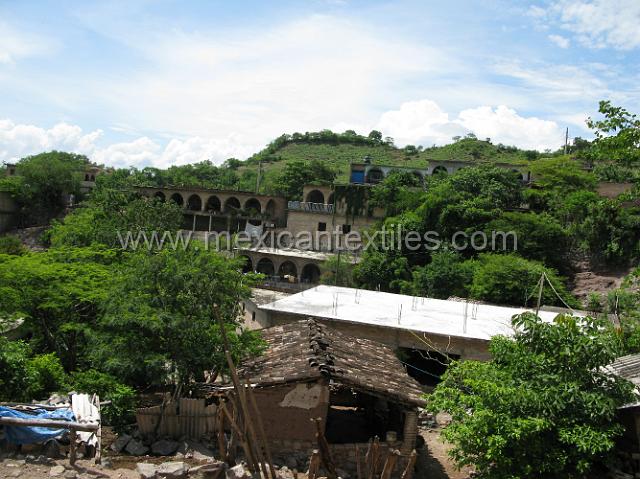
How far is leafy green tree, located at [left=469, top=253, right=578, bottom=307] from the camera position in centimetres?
2709

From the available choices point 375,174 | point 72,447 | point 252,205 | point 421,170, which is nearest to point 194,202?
point 252,205

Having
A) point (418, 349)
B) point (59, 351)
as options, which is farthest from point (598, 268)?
point (59, 351)

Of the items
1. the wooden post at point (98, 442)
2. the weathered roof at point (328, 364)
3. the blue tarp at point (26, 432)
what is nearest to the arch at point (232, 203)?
the weathered roof at point (328, 364)

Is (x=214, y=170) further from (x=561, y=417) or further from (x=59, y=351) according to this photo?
(x=561, y=417)

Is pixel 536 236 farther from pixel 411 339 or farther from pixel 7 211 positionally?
pixel 7 211

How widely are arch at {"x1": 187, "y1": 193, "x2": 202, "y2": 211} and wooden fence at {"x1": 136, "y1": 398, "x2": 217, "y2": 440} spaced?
46093mm

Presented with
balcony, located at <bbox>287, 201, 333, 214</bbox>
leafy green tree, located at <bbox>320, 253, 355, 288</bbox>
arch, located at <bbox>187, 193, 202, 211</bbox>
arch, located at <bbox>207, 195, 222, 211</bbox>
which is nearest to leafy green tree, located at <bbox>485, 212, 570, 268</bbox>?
leafy green tree, located at <bbox>320, 253, 355, 288</bbox>

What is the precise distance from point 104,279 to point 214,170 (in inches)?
2662

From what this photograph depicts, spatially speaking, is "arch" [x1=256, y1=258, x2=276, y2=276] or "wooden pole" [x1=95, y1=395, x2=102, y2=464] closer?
"wooden pole" [x1=95, y1=395, x2=102, y2=464]

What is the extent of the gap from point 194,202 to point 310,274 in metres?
19.3

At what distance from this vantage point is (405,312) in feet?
62.7

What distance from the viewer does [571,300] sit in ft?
92.2

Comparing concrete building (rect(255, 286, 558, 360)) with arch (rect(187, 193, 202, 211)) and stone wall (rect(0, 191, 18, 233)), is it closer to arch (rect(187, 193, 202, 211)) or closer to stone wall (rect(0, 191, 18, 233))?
arch (rect(187, 193, 202, 211))

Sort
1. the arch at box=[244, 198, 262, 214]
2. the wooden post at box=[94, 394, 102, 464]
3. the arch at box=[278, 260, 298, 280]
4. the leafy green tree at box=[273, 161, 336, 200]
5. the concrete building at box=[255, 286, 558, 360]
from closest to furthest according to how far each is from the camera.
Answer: the wooden post at box=[94, 394, 102, 464] < the concrete building at box=[255, 286, 558, 360] < the arch at box=[278, 260, 298, 280] < the arch at box=[244, 198, 262, 214] < the leafy green tree at box=[273, 161, 336, 200]
